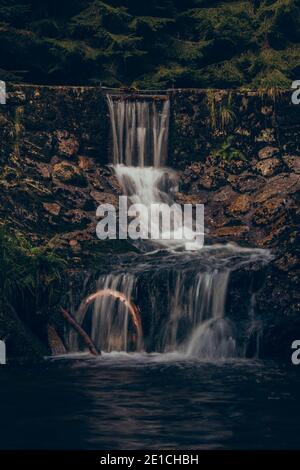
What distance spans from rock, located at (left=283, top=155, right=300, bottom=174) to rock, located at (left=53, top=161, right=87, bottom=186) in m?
6.02

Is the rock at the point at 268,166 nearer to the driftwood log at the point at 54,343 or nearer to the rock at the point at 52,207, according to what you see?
the rock at the point at 52,207

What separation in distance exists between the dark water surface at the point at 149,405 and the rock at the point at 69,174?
8.46 meters

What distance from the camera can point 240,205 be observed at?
31.6 meters

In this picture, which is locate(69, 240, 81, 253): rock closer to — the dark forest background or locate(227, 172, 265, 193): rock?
locate(227, 172, 265, 193): rock

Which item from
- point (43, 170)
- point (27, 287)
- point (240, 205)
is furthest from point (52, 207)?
point (27, 287)

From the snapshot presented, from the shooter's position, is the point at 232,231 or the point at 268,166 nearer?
the point at 232,231

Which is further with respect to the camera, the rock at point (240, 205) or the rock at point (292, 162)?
the rock at point (292, 162)

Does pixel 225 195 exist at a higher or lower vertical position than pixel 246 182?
lower

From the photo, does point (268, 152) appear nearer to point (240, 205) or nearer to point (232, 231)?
point (240, 205)

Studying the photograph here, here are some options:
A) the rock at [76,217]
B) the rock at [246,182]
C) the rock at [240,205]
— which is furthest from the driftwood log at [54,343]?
the rock at [246,182]

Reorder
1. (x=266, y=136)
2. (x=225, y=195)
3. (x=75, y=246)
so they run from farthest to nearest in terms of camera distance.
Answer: (x=266, y=136) < (x=225, y=195) < (x=75, y=246)

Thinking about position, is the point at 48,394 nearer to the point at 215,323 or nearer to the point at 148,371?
the point at 148,371

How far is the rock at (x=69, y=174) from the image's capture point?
103 feet

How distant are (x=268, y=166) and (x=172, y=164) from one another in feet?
9.56
